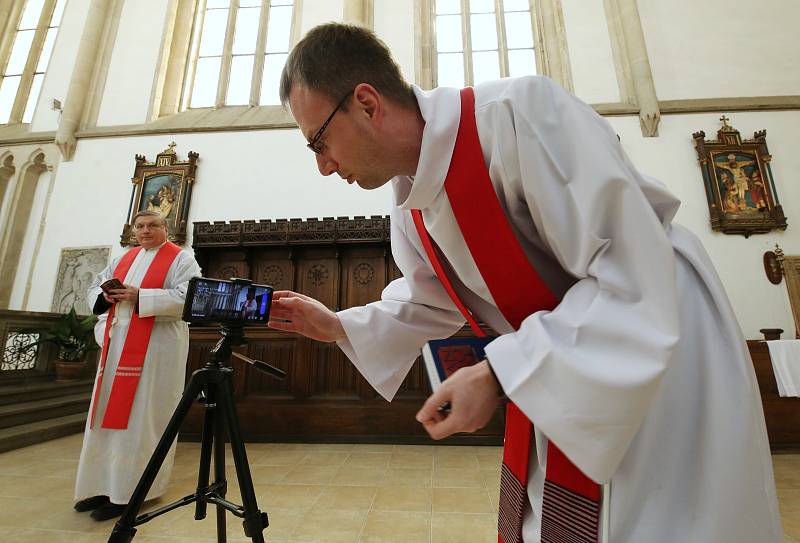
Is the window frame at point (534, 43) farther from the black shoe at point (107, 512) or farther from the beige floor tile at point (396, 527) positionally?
the black shoe at point (107, 512)

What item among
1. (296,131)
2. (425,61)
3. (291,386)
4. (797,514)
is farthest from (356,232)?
(797,514)

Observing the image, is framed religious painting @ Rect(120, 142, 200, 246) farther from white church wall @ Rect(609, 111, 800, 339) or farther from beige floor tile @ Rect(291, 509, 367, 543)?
white church wall @ Rect(609, 111, 800, 339)

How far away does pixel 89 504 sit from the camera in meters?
2.63

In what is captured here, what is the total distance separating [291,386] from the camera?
4707 mm

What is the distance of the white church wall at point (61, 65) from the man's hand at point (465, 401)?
401 inches

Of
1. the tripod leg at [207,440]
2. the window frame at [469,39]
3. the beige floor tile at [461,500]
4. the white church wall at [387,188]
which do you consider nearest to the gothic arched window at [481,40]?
the window frame at [469,39]

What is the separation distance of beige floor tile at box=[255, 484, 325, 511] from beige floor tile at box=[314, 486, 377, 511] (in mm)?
67

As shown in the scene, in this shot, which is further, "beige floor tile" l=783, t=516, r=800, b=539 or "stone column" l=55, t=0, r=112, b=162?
"stone column" l=55, t=0, r=112, b=162

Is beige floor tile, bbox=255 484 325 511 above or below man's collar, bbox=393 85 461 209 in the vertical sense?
below

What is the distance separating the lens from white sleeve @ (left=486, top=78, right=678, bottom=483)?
0.51 m

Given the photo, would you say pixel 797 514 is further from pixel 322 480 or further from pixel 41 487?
pixel 41 487

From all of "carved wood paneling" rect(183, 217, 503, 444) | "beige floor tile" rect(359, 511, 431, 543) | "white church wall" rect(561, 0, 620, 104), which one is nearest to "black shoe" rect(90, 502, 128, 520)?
"beige floor tile" rect(359, 511, 431, 543)

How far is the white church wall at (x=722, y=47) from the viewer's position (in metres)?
6.98

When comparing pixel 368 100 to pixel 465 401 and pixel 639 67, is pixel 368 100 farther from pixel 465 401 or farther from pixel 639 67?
pixel 639 67
